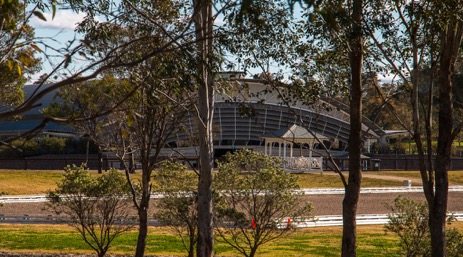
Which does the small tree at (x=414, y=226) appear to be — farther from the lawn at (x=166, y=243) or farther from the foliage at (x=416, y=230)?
the lawn at (x=166, y=243)

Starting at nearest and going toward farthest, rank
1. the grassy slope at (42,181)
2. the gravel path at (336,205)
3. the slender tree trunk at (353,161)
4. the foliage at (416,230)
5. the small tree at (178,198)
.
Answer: the slender tree trunk at (353,161), the foliage at (416,230), the small tree at (178,198), the gravel path at (336,205), the grassy slope at (42,181)

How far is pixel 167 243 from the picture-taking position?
79.0 feet

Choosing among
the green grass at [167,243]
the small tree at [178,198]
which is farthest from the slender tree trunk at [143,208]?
the green grass at [167,243]

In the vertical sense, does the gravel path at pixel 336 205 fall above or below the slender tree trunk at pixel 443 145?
below

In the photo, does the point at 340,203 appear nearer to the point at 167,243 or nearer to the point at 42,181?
the point at 167,243

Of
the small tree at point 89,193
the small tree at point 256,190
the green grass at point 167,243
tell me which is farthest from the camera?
the green grass at point 167,243

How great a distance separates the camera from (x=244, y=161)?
18.8 m

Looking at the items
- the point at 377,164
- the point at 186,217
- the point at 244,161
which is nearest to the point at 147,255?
the point at 186,217

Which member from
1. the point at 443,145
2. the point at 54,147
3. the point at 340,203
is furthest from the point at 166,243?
the point at 54,147

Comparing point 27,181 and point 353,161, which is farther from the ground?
point 353,161

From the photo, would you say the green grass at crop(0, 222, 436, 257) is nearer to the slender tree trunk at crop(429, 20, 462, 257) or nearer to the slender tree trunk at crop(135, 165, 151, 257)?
the slender tree trunk at crop(135, 165, 151, 257)

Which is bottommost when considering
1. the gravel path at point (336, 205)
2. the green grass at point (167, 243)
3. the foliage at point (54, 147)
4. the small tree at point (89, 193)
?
the green grass at point (167, 243)

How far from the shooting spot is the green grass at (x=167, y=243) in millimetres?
22625

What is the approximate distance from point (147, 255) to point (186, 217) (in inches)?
122
